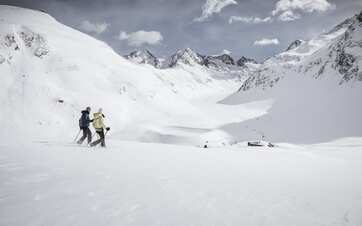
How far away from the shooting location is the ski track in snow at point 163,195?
4344mm

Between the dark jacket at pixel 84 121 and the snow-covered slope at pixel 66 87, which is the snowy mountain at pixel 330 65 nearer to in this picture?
the snow-covered slope at pixel 66 87

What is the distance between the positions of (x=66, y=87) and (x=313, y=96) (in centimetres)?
9340

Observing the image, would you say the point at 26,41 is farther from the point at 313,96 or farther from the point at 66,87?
the point at 313,96

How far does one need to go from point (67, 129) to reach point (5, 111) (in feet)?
34.3

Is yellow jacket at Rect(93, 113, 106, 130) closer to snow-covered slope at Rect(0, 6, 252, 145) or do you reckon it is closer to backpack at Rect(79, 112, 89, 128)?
backpack at Rect(79, 112, 89, 128)

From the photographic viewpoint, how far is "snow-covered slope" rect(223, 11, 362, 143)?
72000mm

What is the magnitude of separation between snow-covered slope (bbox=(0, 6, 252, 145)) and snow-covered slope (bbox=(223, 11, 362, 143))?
61.9ft

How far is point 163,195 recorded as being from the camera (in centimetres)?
547

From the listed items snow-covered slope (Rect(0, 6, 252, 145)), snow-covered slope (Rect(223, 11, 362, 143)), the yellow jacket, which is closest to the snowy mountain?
snow-covered slope (Rect(223, 11, 362, 143))

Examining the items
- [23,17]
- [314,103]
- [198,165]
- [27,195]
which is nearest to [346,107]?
[314,103]

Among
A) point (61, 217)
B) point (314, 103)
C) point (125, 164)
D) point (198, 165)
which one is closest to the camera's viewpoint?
point (61, 217)

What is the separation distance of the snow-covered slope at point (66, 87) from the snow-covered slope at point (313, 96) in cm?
1888

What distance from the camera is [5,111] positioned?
140ft

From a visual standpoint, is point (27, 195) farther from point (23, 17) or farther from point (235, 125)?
point (23, 17)
